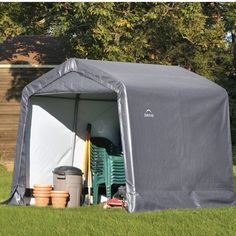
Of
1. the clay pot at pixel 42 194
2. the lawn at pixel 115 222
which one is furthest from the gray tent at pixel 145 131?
the lawn at pixel 115 222

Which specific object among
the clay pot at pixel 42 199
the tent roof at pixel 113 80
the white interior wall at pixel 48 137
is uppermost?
the tent roof at pixel 113 80

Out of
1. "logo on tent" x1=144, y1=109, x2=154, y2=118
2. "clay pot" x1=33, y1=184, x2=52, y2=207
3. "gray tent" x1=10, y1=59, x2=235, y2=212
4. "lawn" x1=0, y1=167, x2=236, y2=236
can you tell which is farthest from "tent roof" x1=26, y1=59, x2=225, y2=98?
"lawn" x1=0, y1=167, x2=236, y2=236

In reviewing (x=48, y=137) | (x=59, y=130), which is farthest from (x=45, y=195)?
(x=59, y=130)

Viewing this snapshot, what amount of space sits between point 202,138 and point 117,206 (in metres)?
1.91

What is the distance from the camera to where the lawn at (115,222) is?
9336mm

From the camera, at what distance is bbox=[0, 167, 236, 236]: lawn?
934 cm

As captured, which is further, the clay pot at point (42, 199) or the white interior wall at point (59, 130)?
the white interior wall at point (59, 130)

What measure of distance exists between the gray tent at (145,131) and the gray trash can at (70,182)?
714 millimetres

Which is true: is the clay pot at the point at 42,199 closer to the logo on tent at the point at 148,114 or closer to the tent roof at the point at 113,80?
the tent roof at the point at 113,80

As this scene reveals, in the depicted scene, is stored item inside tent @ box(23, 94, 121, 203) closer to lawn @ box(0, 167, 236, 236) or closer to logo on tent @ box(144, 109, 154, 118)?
lawn @ box(0, 167, 236, 236)

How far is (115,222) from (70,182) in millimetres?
2609

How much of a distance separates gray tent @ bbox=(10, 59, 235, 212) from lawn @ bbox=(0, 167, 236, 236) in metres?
0.60

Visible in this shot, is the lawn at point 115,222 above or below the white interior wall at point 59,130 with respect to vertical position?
below

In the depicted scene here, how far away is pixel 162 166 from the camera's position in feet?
37.2
